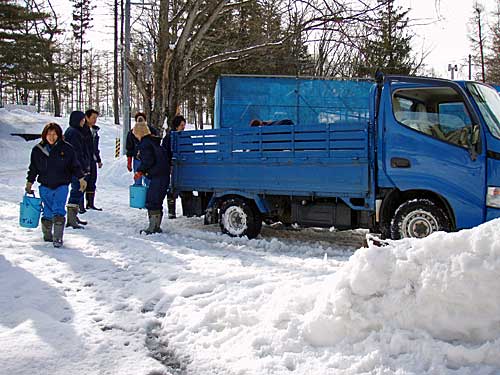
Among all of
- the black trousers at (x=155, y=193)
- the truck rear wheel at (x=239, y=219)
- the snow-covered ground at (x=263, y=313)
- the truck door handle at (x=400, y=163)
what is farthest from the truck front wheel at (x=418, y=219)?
the black trousers at (x=155, y=193)

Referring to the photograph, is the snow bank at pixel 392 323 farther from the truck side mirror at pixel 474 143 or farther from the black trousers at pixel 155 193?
the black trousers at pixel 155 193

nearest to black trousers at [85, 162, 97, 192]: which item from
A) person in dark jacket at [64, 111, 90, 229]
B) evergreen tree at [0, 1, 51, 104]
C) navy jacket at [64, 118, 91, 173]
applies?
person in dark jacket at [64, 111, 90, 229]

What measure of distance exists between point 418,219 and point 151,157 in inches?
166

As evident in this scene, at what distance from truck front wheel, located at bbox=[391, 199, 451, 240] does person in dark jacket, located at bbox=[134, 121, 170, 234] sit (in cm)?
372

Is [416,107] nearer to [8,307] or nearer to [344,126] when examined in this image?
[344,126]

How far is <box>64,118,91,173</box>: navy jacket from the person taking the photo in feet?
29.3

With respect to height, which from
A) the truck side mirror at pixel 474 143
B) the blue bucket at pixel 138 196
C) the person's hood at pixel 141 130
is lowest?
the blue bucket at pixel 138 196

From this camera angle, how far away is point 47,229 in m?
7.22

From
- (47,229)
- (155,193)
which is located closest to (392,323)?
(47,229)

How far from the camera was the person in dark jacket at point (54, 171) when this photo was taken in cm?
691

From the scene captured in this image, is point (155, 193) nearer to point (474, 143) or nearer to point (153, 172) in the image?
point (153, 172)

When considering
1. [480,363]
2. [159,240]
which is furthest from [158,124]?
[480,363]

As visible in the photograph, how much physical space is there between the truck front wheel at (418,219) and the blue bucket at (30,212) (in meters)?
4.90

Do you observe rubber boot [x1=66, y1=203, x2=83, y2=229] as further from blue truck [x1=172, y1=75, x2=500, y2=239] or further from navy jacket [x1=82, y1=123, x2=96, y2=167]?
blue truck [x1=172, y1=75, x2=500, y2=239]
